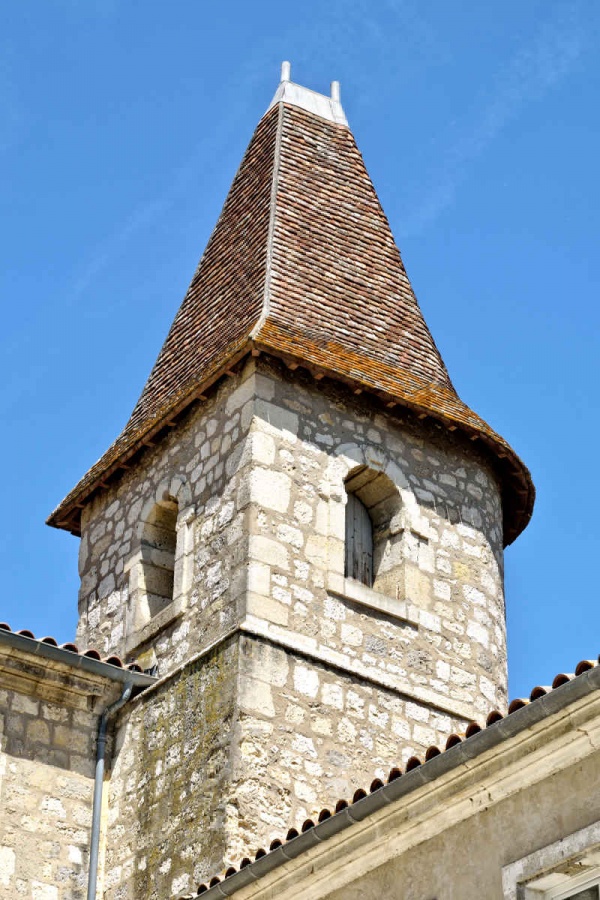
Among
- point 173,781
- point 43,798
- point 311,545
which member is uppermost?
point 311,545

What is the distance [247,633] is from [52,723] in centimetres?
145

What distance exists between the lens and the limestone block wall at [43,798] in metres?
10.5

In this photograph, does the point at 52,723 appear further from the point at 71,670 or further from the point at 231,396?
the point at 231,396

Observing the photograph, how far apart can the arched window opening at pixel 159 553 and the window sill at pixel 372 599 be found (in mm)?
1548

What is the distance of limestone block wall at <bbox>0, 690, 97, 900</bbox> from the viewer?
1048cm

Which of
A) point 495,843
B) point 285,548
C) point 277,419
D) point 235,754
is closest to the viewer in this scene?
point 495,843

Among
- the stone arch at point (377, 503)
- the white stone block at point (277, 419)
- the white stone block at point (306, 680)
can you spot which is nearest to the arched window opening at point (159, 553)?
the white stone block at point (277, 419)

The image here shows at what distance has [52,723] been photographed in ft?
36.6

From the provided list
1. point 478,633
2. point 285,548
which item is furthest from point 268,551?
point 478,633

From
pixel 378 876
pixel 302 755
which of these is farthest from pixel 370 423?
pixel 378 876

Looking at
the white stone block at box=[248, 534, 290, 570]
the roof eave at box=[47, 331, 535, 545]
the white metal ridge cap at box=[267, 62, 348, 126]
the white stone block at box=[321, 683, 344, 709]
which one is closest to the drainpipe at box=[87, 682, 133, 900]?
the white stone block at box=[248, 534, 290, 570]

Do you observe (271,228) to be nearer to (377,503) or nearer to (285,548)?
(377,503)

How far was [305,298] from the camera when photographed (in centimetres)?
1353

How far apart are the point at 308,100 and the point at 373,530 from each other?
5.41 meters
